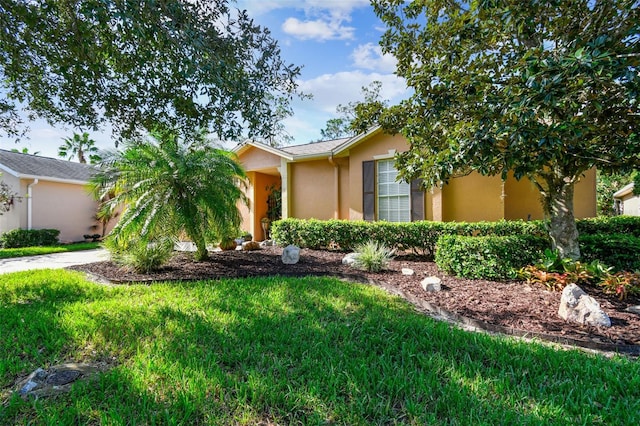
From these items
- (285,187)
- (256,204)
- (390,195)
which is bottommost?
(256,204)

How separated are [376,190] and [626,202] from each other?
793 inches

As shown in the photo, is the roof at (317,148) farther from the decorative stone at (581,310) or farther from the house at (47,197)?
the house at (47,197)

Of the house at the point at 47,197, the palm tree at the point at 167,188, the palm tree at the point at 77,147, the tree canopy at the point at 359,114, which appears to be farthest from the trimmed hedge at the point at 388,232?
the palm tree at the point at 77,147

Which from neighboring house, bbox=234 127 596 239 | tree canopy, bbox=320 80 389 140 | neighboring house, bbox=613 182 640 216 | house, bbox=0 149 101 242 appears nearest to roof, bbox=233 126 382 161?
neighboring house, bbox=234 127 596 239

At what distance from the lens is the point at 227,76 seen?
4.27m

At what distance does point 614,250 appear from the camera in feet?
21.1

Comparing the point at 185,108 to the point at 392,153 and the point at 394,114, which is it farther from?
the point at 392,153

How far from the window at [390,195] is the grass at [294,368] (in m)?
6.35

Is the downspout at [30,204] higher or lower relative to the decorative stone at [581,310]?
higher

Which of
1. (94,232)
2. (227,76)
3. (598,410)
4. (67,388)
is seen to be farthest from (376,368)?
(94,232)

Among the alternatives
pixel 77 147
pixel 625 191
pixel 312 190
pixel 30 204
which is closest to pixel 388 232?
pixel 312 190

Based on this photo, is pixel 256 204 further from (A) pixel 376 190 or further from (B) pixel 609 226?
(B) pixel 609 226

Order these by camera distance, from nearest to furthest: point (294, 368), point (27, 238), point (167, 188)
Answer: point (294, 368), point (167, 188), point (27, 238)

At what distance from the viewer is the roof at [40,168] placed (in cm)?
1493
